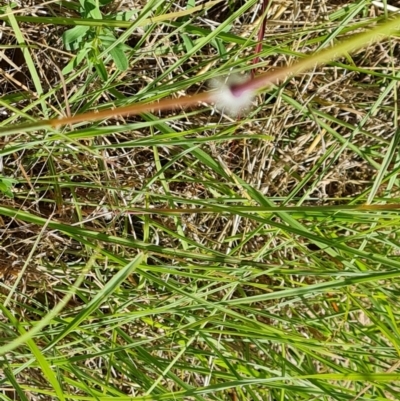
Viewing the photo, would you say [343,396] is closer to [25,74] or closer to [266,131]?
[266,131]

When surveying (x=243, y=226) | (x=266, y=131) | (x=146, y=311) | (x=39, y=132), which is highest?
(x=266, y=131)

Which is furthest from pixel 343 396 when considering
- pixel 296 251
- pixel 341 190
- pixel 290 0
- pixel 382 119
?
pixel 290 0

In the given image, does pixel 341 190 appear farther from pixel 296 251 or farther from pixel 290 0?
pixel 290 0

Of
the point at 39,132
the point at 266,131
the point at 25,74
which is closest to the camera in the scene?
the point at 39,132

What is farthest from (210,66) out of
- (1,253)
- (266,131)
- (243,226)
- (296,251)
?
(1,253)

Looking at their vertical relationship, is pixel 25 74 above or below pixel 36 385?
above

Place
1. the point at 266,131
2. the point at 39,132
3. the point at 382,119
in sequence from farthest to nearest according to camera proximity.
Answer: the point at 382,119 < the point at 266,131 < the point at 39,132

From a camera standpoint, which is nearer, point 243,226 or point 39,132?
point 39,132
